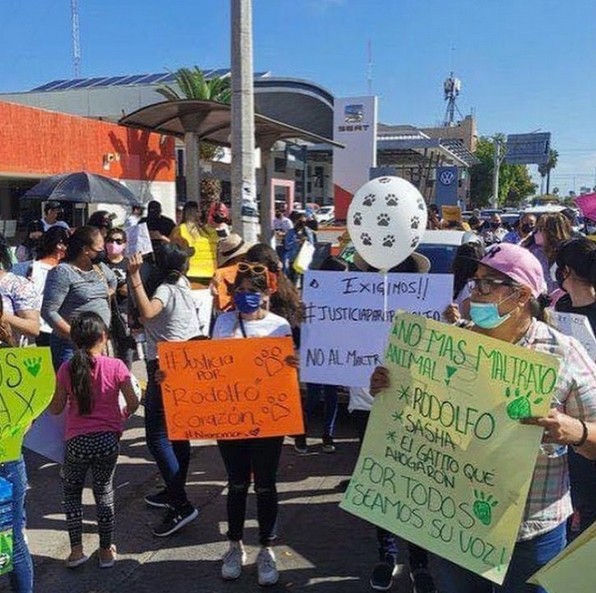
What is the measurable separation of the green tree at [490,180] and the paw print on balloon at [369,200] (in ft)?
239

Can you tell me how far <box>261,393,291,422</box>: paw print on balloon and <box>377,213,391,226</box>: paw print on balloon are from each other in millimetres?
1100

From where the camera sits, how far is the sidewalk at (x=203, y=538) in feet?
11.8

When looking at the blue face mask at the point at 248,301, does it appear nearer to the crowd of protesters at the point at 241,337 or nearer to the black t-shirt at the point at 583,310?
the crowd of protesters at the point at 241,337

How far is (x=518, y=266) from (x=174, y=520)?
2872 millimetres

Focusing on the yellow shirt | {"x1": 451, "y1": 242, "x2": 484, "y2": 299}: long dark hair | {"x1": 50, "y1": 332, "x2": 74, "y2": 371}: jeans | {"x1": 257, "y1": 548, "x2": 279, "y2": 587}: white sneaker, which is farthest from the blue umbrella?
{"x1": 257, "y1": 548, "x2": 279, "y2": 587}: white sneaker

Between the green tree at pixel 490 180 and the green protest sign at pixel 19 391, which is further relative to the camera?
the green tree at pixel 490 180

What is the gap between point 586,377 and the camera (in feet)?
7.28

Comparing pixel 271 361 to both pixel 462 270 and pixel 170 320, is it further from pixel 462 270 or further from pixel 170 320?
pixel 462 270

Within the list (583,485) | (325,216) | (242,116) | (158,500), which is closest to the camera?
(583,485)

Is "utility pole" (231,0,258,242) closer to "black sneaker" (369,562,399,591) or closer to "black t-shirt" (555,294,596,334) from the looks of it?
"black t-shirt" (555,294,596,334)

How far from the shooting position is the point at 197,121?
13055mm

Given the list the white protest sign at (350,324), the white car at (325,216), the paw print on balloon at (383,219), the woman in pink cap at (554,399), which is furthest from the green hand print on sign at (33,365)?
the white car at (325,216)

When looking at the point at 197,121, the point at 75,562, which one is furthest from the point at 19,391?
the point at 197,121

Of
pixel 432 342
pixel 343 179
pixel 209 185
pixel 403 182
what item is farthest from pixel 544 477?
pixel 209 185
